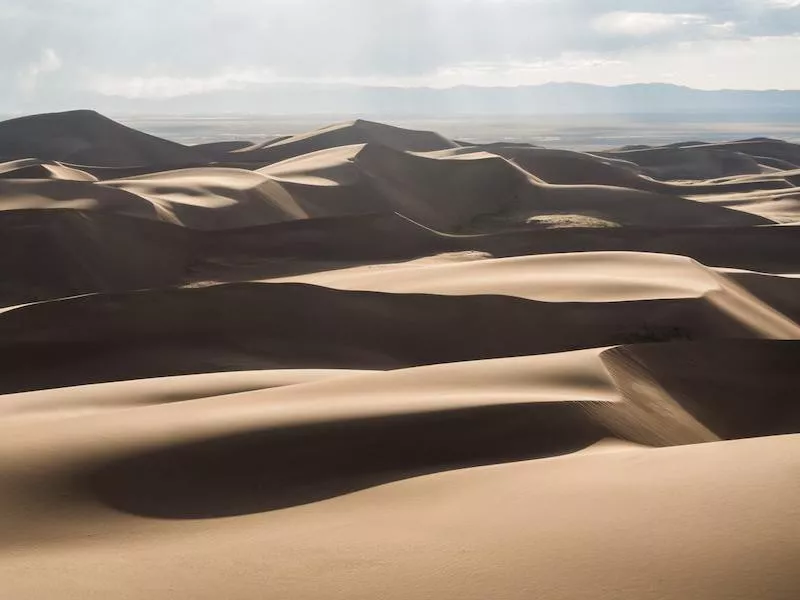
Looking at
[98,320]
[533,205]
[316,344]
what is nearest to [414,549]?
[316,344]

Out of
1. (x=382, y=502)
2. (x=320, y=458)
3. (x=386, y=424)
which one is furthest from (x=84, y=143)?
(x=382, y=502)

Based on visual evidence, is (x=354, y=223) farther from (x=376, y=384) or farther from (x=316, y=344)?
(x=376, y=384)

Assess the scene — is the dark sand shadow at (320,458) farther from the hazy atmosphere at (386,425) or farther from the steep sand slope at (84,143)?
the steep sand slope at (84,143)

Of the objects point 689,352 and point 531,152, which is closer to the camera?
point 689,352

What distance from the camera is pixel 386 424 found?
6348mm

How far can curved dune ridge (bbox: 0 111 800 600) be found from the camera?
3.97 meters

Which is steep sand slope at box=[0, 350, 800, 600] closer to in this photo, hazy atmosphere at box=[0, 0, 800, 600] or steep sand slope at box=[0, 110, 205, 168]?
hazy atmosphere at box=[0, 0, 800, 600]

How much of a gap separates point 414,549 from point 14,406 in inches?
190

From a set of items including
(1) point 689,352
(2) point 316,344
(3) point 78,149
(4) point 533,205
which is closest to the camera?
(1) point 689,352

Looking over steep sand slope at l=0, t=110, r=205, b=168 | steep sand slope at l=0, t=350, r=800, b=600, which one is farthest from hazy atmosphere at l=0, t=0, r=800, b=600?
steep sand slope at l=0, t=110, r=205, b=168

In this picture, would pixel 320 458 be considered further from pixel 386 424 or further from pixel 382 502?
pixel 382 502

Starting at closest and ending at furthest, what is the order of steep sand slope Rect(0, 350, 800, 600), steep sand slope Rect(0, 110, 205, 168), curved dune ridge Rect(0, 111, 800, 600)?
1. steep sand slope Rect(0, 350, 800, 600)
2. curved dune ridge Rect(0, 111, 800, 600)
3. steep sand slope Rect(0, 110, 205, 168)

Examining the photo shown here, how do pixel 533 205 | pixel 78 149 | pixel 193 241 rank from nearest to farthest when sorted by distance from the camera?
1. pixel 193 241
2. pixel 533 205
3. pixel 78 149

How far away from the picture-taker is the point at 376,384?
793 centimetres
